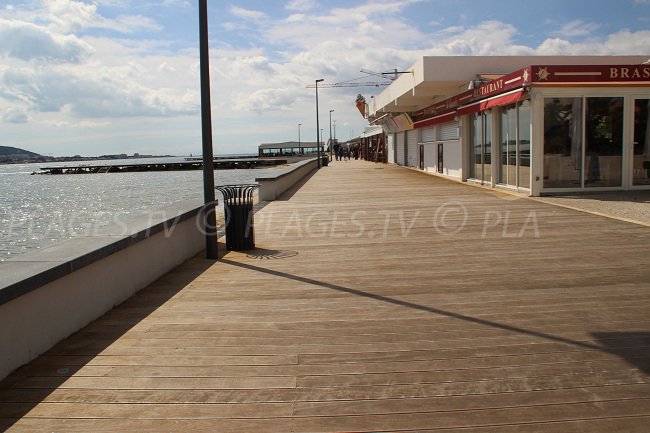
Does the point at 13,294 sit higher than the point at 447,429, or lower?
higher

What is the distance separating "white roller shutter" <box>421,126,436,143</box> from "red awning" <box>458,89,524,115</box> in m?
7.45

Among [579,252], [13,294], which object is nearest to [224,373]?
[13,294]

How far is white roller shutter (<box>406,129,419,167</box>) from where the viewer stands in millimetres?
34903

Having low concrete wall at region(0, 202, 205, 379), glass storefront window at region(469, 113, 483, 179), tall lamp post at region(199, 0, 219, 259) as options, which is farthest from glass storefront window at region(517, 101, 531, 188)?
low concrete wall at region(0, 202, 205, 379)

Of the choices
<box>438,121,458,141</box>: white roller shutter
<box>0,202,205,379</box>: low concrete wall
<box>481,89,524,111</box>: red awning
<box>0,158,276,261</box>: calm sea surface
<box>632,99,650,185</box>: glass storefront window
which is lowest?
<box>0,158,276,261</box>: calm sea surface

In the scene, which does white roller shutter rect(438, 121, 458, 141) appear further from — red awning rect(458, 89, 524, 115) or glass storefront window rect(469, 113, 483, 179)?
red awning rect(458, 89, 524, 115)

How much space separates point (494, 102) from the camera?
Answer: 16812 mm

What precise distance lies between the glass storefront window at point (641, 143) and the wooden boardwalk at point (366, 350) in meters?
8.79

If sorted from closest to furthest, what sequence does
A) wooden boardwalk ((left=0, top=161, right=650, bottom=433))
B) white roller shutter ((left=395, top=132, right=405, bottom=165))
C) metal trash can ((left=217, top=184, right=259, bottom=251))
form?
wooden boardwalk ((left=0, top=161, right=650, bottom=433))
metal trash can ((left=217, top=184, right=259, bottom=251))
white roller shutter ((left=395, top=132, right=405, bottom=165))

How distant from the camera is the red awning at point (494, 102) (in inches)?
601

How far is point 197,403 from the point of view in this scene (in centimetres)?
334

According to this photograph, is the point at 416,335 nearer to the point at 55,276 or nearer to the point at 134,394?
the point at 134,394

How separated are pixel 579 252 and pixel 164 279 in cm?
528

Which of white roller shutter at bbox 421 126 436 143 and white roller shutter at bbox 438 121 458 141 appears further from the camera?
white roller shutter at bbox 421 126 436 143
